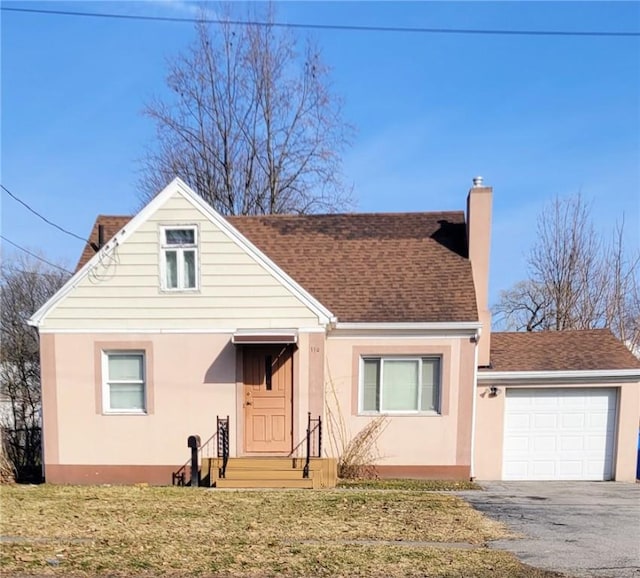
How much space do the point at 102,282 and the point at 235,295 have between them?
9.14 feet

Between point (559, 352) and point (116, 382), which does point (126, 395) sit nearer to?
point (116, 382)

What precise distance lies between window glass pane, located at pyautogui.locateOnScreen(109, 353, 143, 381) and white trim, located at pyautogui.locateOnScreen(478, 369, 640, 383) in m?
7.44

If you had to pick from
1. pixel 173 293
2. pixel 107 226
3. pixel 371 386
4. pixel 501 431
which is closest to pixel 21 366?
pixel 107 226

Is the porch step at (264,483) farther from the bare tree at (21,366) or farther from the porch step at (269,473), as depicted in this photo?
the bare tree at (21,366)

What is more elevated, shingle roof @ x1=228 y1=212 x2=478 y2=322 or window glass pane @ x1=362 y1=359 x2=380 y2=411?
shingle roof @ x1=228 y1=212 x2=478 y2=322

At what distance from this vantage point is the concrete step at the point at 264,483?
838 centimetres

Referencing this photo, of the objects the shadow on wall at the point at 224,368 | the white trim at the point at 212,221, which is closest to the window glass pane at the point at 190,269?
the white trim at the point at 212,221

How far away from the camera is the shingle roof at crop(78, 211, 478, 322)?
971cm

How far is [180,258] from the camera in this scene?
9266 mm

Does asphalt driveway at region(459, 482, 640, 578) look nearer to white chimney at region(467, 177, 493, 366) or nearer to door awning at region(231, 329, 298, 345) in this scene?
white chimney at region(467, 177, 493, 366)

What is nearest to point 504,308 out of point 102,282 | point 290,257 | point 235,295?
point 290,257

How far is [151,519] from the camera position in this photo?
5.81m

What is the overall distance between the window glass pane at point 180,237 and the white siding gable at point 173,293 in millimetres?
179

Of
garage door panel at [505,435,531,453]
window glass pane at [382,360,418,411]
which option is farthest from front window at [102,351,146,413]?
A: garage door panel at [505,435,531,453]
